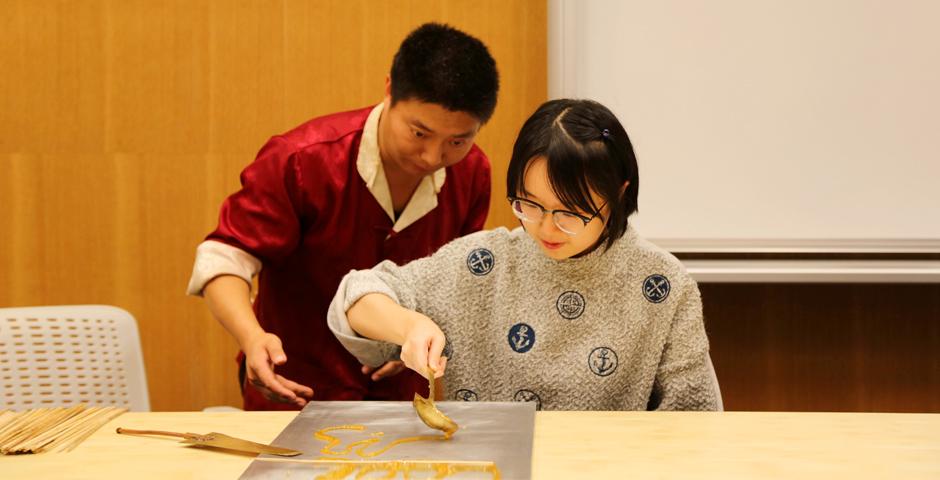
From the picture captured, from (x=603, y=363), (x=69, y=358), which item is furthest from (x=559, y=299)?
(x=69, y=358)

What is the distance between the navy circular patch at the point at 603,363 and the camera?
139 cm

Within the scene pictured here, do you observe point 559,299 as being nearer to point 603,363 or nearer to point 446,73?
point 603,363

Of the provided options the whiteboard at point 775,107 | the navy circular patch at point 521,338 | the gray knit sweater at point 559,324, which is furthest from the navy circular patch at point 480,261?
the whiteboard at point 775,107

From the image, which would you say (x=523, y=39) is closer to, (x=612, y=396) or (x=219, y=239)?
(x=219, y=239)

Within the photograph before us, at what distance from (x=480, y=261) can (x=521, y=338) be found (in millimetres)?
152

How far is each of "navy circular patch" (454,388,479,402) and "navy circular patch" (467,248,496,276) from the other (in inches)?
7.7

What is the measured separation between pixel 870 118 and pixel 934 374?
2.53ft

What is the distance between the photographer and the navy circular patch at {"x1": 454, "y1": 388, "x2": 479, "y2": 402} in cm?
145

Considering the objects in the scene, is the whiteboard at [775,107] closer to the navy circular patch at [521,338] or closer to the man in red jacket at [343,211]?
the man in red jacket at [343,211]

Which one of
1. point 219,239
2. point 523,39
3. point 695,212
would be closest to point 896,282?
point 695,212

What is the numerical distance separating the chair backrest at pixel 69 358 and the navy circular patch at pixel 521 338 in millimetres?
770

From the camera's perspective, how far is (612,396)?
4.61 feet

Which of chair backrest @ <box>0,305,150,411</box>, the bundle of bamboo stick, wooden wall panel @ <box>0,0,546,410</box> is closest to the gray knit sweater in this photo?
the bundle of bamboo stick

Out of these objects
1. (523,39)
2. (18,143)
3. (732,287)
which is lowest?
(732,287)
